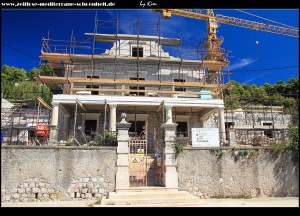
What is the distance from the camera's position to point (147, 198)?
10.2 meters

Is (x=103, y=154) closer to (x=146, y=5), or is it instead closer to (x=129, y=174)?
(x=129, y=174)

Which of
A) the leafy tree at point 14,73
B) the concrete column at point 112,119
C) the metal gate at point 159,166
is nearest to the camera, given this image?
the metal gate at point 159,166

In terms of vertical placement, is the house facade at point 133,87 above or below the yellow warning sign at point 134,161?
above

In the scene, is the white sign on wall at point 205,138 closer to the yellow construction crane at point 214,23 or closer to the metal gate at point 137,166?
the metal gate at point 137,166

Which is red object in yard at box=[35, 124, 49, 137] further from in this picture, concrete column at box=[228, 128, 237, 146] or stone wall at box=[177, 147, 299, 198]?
concrete column at box=[228, 128, 237, 146]

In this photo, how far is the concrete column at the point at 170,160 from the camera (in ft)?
38.6

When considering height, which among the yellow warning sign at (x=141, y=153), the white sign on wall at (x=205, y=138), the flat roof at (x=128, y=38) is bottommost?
the yellow warning sign at (x=141, y=153)

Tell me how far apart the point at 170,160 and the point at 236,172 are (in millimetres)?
3301

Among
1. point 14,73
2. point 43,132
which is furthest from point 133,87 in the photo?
point 14,73

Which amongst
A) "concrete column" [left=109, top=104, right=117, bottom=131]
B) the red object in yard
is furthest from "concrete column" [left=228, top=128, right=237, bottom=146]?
the red object in yard

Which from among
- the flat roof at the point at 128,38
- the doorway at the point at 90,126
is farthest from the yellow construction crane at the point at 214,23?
the doorway at the point at 90,126

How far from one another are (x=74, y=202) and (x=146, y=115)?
10314 millimetres

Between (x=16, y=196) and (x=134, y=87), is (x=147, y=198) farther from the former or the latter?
(x=134, y=87)

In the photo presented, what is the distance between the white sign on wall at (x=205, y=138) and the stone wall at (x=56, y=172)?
4050 millimetres
